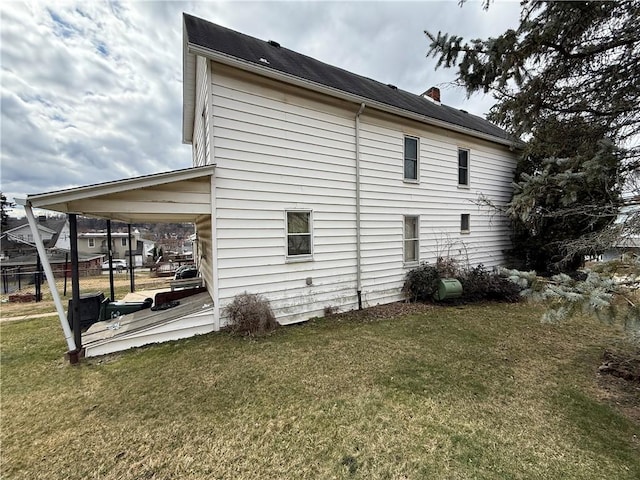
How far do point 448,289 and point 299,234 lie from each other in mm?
4609

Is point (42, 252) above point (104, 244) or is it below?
above

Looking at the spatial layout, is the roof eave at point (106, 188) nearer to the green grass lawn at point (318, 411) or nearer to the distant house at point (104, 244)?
the green grass lawn at point (318, 411)

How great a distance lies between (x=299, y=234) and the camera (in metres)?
6.54

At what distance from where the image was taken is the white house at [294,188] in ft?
17.5

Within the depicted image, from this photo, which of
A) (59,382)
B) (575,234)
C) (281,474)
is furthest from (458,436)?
(575,234)

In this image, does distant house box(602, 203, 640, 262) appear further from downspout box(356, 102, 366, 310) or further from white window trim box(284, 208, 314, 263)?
white window trim box(284, 208, 314, 263)

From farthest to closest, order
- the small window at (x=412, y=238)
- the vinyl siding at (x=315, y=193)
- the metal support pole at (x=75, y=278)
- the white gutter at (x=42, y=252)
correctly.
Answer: the small window at (x=412, y=238) → the vinyl siding at (x=315, y=193) → the metal support pole at (x=75, y=278) → the white gutter at (x=42, y=252)

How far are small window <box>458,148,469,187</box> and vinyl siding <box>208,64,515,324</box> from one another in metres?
0.41

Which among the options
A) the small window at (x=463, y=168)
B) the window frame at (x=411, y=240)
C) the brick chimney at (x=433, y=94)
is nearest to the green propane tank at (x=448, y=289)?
the window frame at (x=411, y=240)

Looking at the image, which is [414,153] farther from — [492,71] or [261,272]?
[261,272]

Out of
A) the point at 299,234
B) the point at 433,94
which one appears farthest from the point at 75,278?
the point at 433,94

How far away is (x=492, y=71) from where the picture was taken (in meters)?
3.40

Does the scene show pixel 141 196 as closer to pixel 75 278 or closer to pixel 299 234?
pixel 75 278

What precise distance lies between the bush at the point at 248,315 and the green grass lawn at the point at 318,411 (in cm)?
41
